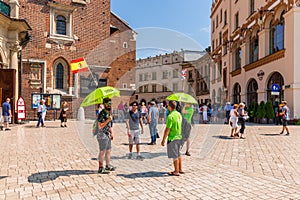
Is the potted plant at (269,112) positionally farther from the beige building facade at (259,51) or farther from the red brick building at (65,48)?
the red brick building at (65,48)

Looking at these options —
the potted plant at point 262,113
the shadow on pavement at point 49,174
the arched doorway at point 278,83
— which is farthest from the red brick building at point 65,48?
the shadow on pavement at point 49,174

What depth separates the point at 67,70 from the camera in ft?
74.3

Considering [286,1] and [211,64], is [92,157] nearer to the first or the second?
[286,1]

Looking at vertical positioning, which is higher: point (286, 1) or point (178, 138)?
point (286, 1)

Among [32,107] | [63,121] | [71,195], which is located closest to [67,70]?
[32,107]

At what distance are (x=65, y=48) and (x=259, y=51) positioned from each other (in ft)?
53.6

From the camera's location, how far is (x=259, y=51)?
75.3 feet

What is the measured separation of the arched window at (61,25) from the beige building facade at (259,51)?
16277 millimetres

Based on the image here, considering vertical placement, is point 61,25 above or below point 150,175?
above

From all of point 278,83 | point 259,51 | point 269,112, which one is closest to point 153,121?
point 269,112

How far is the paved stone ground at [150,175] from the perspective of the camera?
4660mm

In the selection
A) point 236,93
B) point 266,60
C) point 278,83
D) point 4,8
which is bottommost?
point 236,93

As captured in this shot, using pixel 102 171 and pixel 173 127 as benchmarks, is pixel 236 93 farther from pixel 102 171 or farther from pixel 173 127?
pixel 102 171

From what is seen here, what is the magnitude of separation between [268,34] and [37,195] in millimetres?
21853
